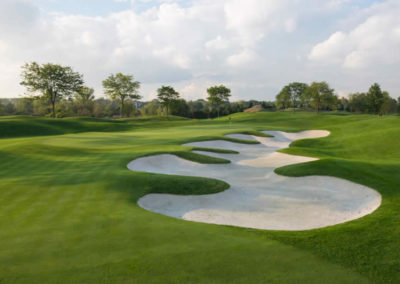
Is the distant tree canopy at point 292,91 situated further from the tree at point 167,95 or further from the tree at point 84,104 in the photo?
the tree at point 84,104

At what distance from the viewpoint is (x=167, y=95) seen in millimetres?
85562

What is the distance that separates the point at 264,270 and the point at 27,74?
7645 cm

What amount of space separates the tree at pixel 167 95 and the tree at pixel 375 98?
202ft

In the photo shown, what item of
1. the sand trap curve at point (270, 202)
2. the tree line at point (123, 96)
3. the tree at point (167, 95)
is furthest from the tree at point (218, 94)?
the sand trap curve at point (270, 202)

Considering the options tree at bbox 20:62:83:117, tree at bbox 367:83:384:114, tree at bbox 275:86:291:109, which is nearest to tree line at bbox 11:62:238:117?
tree at bbox 20:62:83:117

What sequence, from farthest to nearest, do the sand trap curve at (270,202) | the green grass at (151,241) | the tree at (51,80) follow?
the tree at (51,80), the sand trap curve at (270,202), the green grass at (151,241)

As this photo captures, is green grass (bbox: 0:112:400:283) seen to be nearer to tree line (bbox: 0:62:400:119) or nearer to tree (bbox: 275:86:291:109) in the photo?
tree line (bbox: 0:62:400:119)

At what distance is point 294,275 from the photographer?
500cm

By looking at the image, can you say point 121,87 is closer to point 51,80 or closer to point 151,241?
point 51,80

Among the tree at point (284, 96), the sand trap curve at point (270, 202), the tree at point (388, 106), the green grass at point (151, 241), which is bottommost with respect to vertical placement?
the sand trap curve at point (270, 202)

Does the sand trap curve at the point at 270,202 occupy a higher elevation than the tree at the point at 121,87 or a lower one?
lower

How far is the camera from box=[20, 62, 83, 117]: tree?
65.4 meters

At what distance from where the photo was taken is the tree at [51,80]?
214 feet

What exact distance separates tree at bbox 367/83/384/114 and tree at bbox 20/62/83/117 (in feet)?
285
